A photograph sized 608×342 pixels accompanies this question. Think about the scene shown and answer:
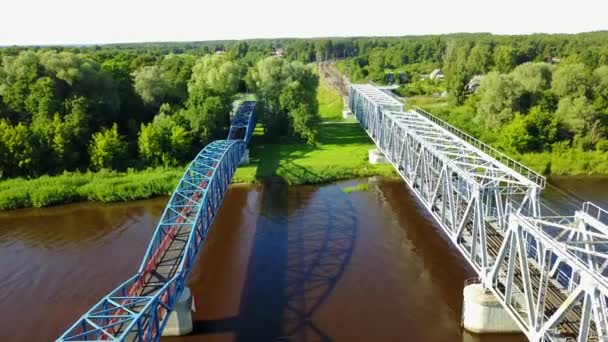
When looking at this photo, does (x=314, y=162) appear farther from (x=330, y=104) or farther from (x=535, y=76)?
(x=330, y=104)

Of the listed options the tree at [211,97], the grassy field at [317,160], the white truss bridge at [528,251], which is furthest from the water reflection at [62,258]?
the white truss bridge at [528,251]

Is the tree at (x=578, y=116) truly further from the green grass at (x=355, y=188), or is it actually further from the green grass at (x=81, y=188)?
the green grass at (x=81, y=188)

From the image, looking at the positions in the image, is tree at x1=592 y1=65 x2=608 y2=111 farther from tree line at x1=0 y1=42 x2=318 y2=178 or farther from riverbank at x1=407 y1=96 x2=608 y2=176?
tree line at x1=0 y1=42 x2=318 y2=178

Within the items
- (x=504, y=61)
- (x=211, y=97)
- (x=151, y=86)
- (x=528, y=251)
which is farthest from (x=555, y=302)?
(x=504, y=61)

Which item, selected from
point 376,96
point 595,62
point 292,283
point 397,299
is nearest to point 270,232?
point 292,283

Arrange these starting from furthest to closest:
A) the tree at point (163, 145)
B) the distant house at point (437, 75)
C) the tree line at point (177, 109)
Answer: the distant house at point (437, 75) → the tree at point (163, 145) → the tree line at point (177, 109)

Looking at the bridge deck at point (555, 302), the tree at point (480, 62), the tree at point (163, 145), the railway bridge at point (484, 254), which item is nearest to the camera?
the railway bridge at point (484, 254)
